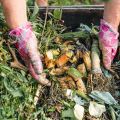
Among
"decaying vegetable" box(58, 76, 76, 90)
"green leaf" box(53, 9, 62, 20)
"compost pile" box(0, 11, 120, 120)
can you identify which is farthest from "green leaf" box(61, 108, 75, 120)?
"green leaf" box(53, 9, 62, 20)

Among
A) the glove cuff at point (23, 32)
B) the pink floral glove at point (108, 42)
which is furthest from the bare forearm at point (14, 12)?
the pink floral glove at point (108, 42)

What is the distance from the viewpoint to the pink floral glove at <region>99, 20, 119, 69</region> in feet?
4.16

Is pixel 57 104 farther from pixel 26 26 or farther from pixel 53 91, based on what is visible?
pixel 26 26

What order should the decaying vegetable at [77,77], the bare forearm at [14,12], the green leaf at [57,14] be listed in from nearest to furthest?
the bare forearm at [14,12] < the decaying vegetable at [77,77] < the green leaf at [57,14]

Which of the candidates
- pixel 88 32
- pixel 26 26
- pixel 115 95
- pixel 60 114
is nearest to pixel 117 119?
pixel 115 95

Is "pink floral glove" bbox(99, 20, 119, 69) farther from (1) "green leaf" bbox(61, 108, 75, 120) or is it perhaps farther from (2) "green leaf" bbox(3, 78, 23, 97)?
(2) "green leaf" bbox(3, 78, 23, 97)

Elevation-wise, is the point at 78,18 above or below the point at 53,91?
above

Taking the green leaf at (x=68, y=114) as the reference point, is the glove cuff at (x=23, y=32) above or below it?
above

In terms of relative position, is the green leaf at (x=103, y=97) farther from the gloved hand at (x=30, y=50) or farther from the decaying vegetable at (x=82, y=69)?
the gloved hand at (x=30, y=50)

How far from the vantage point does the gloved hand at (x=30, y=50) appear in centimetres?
119

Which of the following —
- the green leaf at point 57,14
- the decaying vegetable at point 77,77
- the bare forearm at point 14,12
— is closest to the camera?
the bare forearm at point 14,12

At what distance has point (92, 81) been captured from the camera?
1279mm

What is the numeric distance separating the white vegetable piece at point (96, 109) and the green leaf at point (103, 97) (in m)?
0.03

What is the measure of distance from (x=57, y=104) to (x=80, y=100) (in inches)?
4.0
